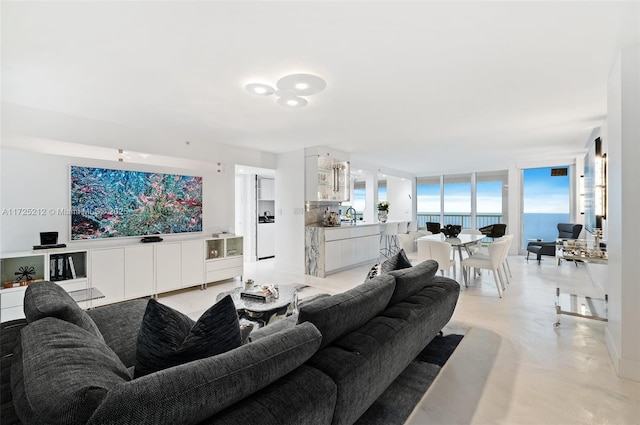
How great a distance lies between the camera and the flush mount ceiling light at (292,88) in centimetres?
270

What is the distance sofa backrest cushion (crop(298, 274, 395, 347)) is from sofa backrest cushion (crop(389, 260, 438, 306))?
0.14m

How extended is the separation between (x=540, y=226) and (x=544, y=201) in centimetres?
68

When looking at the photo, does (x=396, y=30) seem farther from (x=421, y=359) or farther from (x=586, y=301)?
(x=586, y=301)

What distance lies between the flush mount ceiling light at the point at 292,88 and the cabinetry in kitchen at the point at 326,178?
269 centimetres

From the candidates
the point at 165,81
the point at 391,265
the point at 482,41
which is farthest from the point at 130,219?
the point at 482,41

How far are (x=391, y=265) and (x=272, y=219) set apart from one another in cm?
546

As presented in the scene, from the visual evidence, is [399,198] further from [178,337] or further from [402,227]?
[178,337]

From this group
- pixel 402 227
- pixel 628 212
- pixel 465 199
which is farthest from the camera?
pixel 465 199

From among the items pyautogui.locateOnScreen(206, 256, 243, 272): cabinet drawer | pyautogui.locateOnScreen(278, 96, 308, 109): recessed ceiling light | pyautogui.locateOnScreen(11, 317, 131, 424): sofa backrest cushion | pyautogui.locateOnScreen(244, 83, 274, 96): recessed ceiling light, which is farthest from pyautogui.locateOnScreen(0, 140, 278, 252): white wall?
pyautogui.locateOnScreen(11, 317, 131, 424): sofa backrest cushion

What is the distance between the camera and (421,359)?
8.49ft

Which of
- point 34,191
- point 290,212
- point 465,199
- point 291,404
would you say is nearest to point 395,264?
point 291,404

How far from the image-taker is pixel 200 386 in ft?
3.12

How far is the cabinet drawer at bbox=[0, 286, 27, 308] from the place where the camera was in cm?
319

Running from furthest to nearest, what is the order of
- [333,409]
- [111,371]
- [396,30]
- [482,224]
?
[482,224]
[396,30]
[333,409]
[111,371]
